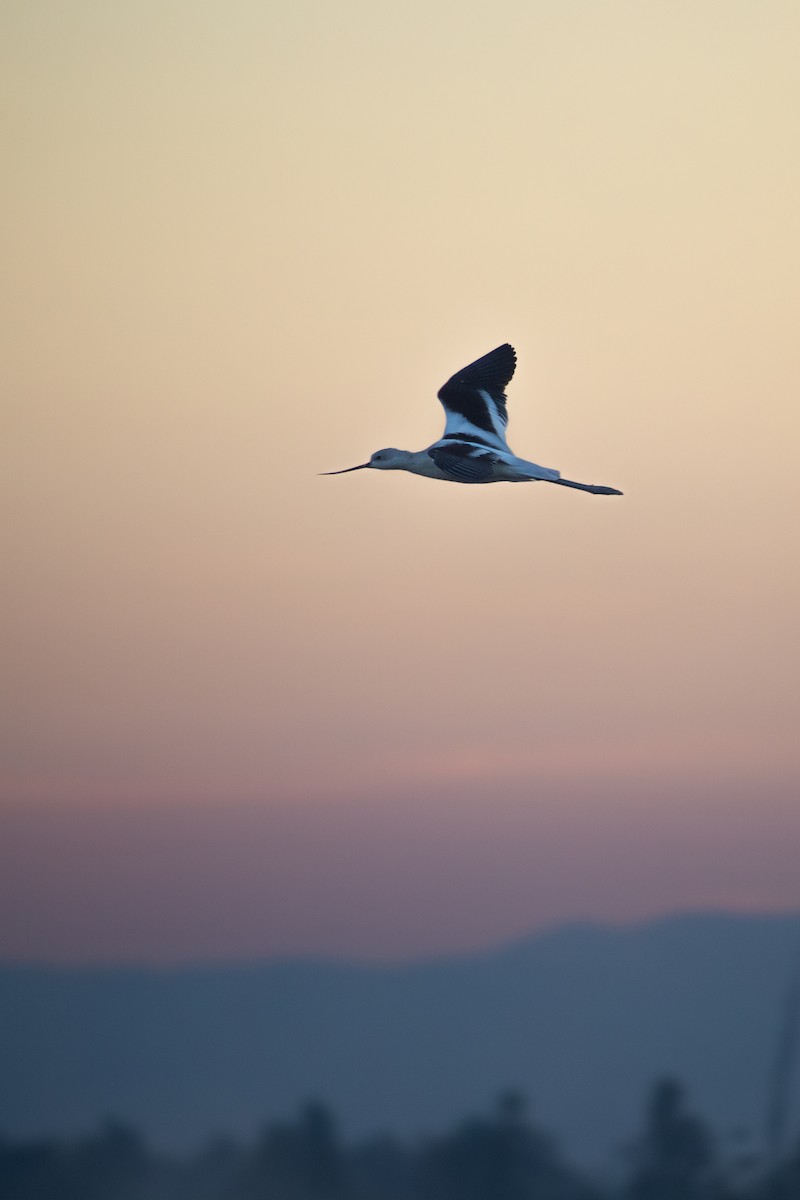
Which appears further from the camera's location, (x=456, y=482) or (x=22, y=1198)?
(x=22, y=1198)

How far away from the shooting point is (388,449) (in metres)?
31.6

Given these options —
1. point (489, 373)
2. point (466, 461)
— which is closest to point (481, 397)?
point (489, 373)

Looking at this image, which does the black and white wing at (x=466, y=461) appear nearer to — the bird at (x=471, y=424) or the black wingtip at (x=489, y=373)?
the bird at (x=471, y=424)

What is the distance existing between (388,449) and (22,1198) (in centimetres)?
8571

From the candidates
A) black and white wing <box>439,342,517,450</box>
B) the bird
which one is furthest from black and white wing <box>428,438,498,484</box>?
black and white wing <box>439,342,517,450</box>

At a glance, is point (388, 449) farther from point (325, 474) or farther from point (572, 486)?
point (572, 486)

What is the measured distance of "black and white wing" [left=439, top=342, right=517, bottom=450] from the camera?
102 feet

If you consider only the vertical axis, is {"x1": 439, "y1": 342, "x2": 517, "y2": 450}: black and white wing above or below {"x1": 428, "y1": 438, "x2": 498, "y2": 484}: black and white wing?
above

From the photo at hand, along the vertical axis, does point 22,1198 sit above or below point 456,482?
below

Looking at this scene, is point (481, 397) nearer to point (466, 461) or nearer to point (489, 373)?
point (489, 373)

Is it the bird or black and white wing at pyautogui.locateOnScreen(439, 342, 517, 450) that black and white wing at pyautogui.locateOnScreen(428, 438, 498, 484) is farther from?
black and white wing at pyautogui.locateOnScreen(439, 342, 517, 450)

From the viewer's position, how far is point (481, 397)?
31.7m

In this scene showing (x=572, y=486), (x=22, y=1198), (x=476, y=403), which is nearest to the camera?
(x=572, y=486)

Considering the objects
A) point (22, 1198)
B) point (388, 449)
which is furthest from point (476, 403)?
point (22, 1198)
